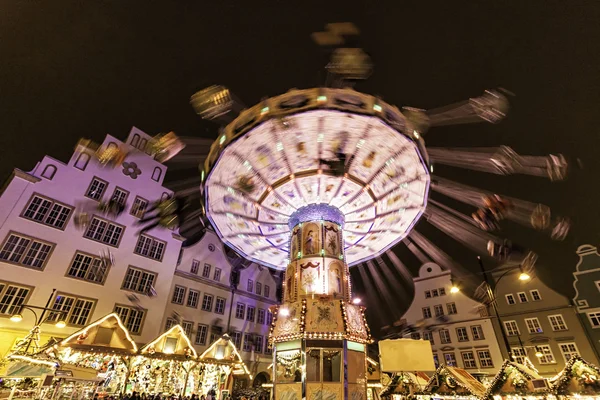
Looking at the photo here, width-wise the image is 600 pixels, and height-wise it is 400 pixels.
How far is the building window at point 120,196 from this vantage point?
2309 cm

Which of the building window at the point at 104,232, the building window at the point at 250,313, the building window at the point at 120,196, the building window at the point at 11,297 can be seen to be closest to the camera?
the building window at the point at 11,297

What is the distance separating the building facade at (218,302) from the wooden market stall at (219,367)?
172 inches

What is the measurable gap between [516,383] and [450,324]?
24.3 meters

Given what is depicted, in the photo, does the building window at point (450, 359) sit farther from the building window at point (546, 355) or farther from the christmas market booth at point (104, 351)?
the christmas market booth at point (104, 351)

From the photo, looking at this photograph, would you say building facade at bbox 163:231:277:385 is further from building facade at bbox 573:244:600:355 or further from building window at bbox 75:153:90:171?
building facade at bbox 573:244:600:355

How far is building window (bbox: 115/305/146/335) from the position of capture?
20.6 meters

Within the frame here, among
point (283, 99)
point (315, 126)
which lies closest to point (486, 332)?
point (315, 126)

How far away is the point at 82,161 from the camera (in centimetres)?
2206

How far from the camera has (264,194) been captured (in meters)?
16.7

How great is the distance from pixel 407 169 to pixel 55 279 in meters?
21.5

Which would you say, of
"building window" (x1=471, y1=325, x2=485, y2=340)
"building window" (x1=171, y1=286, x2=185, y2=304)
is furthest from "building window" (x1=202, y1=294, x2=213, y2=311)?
"building window" (x1=471, y1=325, x2=485, y2=340)

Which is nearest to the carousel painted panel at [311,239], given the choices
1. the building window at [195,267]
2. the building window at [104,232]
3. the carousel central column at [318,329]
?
the carousel central column at [318,329]

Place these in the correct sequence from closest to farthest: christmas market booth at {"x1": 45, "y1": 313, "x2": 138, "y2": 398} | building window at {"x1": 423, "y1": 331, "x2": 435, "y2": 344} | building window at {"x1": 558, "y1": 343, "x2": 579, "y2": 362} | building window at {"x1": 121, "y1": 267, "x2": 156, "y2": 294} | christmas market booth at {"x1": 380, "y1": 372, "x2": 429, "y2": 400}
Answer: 1. christmas market booth at {"x1": 380, "y1": 372, "x2": 429, "y2": 400}
2. christmas market booth at {"x1": 45, "y1": 313, "x2": 138, "y2": 398}
3. building window at {"x1": 121, "y1": 267, "x2": 156, "y2": 294}
4. building window at {"x1": 558, "y1": 343, "x2": 579, "y2": 362}
5. building window at {"x1": 423, "y1": 331, "x2": 435, "y2": 344}

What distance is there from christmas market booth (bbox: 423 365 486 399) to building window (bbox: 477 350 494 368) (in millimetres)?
21589
